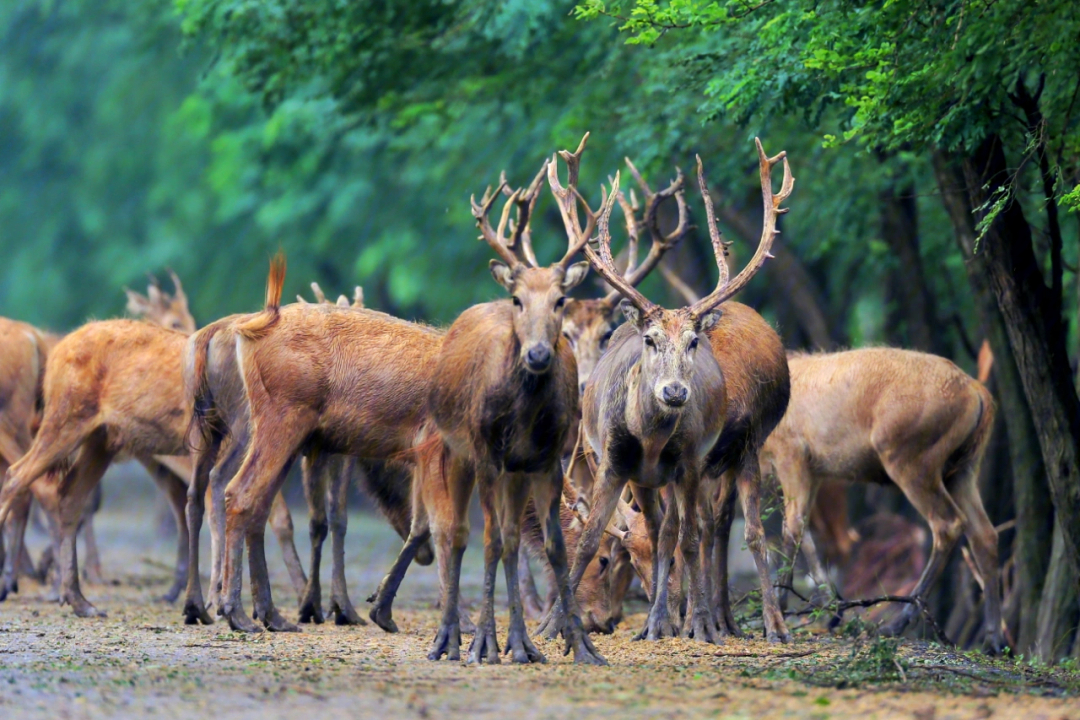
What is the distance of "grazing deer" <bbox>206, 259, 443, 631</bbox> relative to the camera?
10.8 meters

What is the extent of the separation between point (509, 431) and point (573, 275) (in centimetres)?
100

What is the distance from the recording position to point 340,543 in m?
12.1

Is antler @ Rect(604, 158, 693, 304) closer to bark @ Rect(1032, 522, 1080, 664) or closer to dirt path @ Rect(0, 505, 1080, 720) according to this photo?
dirt path @ Rect(0, 505, 1080, 720)

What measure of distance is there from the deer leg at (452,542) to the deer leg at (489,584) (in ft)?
0.30

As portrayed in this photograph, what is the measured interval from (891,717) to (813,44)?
5.01 m

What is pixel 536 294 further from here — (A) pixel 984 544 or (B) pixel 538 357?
(A) pixel 984 544

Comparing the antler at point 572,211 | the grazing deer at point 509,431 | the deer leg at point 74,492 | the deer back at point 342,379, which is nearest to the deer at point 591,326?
the deer back at point 342,379

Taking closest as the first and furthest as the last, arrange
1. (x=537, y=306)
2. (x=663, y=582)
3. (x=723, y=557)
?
(x=537, y=306) → (x=663, y=582) → (x=723, y=557)

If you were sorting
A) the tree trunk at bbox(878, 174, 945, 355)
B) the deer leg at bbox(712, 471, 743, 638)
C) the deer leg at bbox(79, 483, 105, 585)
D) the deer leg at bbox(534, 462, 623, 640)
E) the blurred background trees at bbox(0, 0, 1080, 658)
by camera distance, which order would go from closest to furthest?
the deer leg at bbox(534, 462, 623, 640)
the blurred background trees at bbox(0, 0, 1080, 658)
the deer leg at bbox(712, 471, 743, 638)
the deer leg at bbox(79, 483, 105, 585)
the tree trunk at bbox(878, 174, 945, 355)

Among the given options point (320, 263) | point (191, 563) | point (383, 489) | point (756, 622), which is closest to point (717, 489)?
point (756, 622)

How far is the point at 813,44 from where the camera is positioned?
34.3 ft

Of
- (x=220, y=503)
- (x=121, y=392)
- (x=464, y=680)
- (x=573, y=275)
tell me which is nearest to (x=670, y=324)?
(x=573, y=275)

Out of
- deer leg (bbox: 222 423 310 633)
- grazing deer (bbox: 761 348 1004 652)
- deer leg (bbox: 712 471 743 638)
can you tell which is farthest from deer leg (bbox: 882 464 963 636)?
deer leg (bbox: 222 423 310 633)

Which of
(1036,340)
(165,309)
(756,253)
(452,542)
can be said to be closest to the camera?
(452,542)
